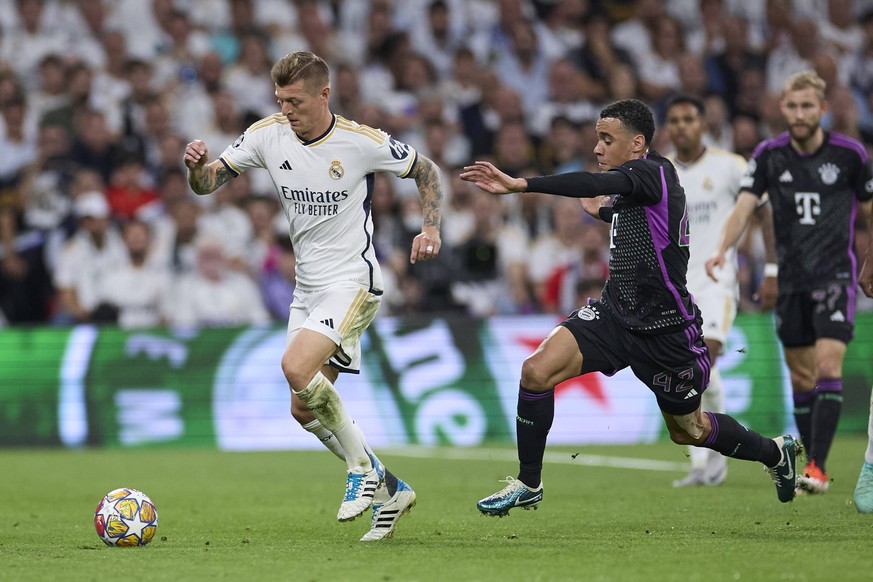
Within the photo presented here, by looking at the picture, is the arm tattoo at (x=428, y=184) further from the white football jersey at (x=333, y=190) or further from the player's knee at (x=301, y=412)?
→ the player's knee at (x=301, y=412)

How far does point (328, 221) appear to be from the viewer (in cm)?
820

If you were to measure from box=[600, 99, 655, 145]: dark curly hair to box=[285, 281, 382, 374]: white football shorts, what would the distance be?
1.87 m

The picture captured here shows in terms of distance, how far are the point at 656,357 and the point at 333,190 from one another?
7.32 ft

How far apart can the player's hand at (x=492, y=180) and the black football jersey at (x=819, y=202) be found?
3977 millimetres

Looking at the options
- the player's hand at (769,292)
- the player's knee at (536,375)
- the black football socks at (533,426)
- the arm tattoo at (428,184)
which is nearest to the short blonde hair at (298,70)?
the arm tattoo at (428,184)

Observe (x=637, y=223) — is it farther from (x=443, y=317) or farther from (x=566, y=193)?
(x=443, y=317)

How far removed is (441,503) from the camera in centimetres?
1005

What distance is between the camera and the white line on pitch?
13094 mm

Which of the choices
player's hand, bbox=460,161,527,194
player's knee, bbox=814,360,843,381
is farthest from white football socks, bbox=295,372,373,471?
player's knee, bbox=814,360,843,381

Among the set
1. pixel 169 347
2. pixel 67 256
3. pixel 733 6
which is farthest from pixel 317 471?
pixel 733 6

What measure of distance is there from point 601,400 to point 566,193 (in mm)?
9045

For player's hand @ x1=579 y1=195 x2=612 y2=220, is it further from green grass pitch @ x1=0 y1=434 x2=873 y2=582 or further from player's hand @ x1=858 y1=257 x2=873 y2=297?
green grass pitch @ x1=0 y1=434 x2=873 y2=582

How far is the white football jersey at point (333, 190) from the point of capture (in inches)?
321

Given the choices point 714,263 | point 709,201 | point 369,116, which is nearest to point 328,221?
point 714,263
